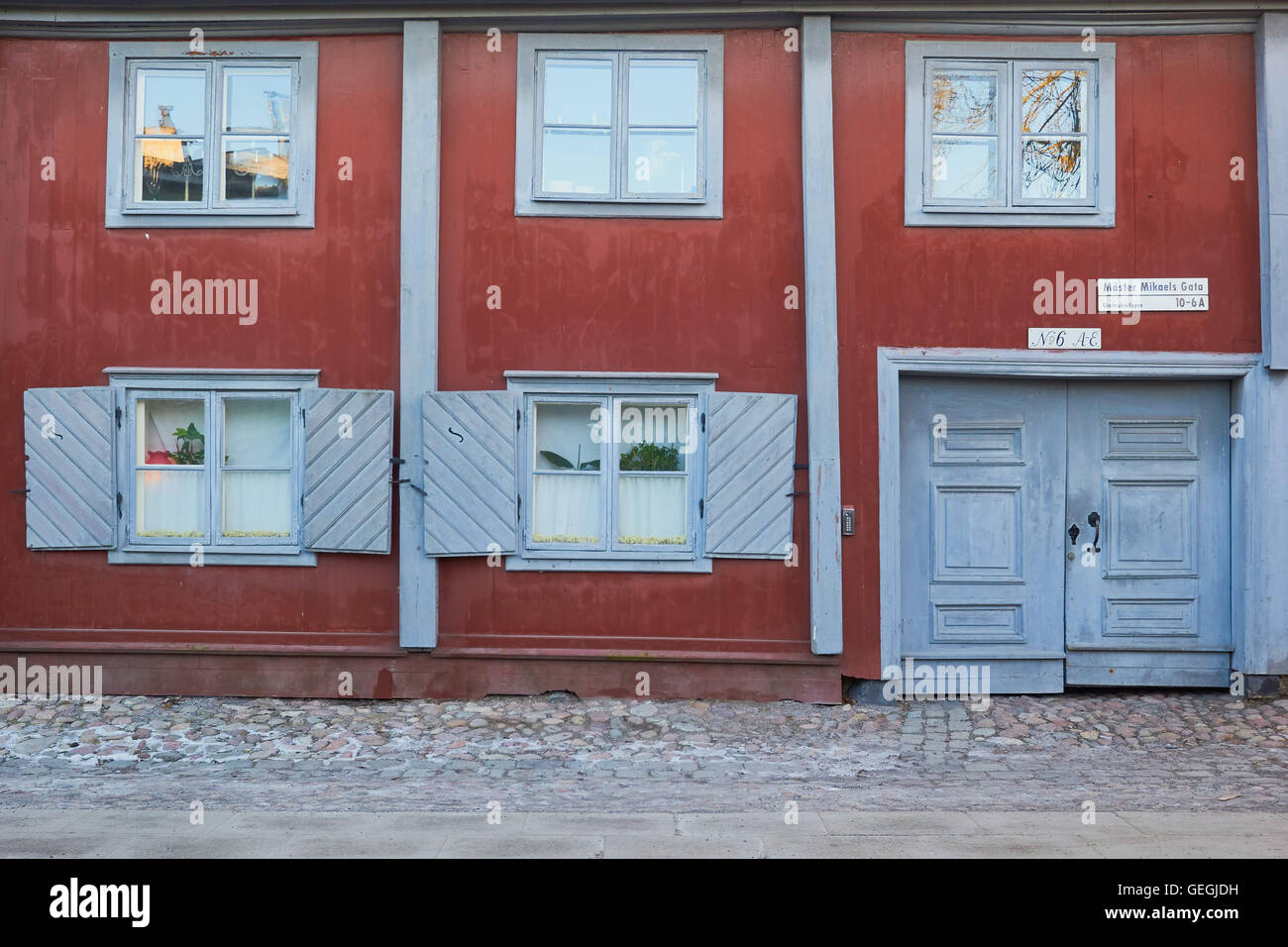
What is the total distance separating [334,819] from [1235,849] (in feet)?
13.6

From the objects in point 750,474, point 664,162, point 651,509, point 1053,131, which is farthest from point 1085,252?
point 651,509

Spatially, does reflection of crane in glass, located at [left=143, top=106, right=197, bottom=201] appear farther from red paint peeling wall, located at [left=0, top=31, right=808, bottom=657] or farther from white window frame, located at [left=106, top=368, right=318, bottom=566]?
white window frame, located at [left=106, top=368, right=318, bottom=566]

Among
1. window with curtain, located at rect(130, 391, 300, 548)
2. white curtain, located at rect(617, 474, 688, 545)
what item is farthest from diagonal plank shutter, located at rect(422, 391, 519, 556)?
window with curtain, located at rect(130, 391, 300, 548)

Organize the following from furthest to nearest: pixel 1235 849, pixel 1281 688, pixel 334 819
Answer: pixel 1281 688 < pixel 334 819 < pixel 1235 849

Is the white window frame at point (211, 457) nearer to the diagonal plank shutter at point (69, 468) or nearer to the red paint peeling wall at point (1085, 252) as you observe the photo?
the diagonal plank shutter at point (69, 468)

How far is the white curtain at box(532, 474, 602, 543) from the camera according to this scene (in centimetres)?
843

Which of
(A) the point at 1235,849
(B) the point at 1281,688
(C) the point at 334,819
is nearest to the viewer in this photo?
(A) the point at 1235,849

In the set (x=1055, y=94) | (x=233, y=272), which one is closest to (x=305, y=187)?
(x=233, y=272)

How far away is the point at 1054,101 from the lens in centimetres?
833

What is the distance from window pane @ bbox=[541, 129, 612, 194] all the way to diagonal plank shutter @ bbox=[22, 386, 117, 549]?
11.9 feet

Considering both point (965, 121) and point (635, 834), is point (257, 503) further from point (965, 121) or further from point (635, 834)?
point (965, 121)

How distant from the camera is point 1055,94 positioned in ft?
27.3

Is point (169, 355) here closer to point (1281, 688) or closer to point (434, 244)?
point (434, 244)

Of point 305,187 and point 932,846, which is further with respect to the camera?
point 305,187
